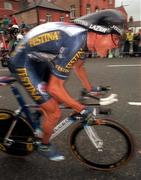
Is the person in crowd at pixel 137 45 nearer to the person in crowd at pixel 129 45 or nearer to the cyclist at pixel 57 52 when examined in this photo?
the person in crowd at pixel 129 45

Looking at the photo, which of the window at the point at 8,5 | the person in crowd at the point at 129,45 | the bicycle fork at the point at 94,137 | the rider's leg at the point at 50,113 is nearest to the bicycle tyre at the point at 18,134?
the rider's leg at the point at 50,113

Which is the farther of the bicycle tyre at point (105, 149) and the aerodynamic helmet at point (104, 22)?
the bicycle tyre at point (105, 149)

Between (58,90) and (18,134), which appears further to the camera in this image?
(18,134)

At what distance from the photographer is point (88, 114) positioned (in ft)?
12.2

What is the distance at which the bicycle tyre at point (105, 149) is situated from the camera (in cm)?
381

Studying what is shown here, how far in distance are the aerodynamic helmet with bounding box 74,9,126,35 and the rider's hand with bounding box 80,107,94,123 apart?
2.58 feet

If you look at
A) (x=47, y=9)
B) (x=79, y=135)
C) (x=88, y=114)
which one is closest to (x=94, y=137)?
(x=79, y=135)

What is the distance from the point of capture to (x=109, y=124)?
3824 millimetres

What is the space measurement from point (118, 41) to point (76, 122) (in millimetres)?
961

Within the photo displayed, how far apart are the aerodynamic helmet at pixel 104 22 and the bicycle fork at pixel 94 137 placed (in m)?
1.00

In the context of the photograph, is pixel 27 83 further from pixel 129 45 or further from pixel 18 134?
pixel 129 45

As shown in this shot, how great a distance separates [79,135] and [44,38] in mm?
1119

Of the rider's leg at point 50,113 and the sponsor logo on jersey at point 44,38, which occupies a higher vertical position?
the sponsor logo on jersey at point 44,38

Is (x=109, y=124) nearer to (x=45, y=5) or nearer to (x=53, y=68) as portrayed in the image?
(x=53, y=68)
